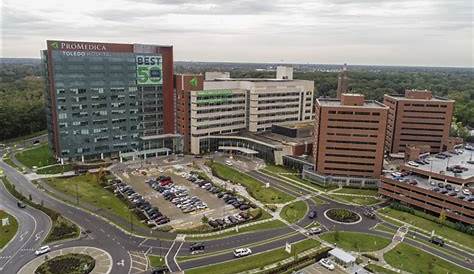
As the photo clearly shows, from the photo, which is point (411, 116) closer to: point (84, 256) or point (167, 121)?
point (167, 121)

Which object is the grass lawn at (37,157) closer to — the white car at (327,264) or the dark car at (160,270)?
the dark car at (160,270)

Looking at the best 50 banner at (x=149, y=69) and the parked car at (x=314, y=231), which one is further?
the best 50 banner at (x=149, y=69)

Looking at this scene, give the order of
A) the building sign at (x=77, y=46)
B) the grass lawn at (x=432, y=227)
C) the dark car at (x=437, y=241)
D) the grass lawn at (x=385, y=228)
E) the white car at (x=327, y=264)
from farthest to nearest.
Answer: the building sign at (x=77, y=46), the grass lawn at (x=385, y=228), the grass lawn at (x=432, y=227), the dark car at (x=437, y=241), the white car at (x=327, y=264)

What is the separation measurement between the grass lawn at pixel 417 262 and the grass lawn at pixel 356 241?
11.2ft

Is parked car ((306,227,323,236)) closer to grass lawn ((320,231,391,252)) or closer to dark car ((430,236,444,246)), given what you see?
grass lawn ((320,231,391,252))

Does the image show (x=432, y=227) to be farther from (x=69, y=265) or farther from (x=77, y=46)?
(x=77, y=46)

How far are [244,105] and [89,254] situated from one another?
108m

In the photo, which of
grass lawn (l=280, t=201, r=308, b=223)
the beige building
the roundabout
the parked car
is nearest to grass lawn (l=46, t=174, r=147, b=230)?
grass lawn (l=280, t=201, r=308, b=223)

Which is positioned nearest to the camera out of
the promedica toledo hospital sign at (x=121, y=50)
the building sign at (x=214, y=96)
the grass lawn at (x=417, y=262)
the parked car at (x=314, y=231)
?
the grass lawn at (x=417, y=262)

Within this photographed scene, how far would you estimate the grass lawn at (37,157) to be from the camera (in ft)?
452

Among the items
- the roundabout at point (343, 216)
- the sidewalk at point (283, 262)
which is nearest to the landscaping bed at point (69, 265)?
the sidewalk at point (283, 262)

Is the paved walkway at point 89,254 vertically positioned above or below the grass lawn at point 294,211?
below

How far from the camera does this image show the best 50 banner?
149m

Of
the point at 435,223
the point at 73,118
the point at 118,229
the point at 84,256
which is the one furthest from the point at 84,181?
the point at 435,223
